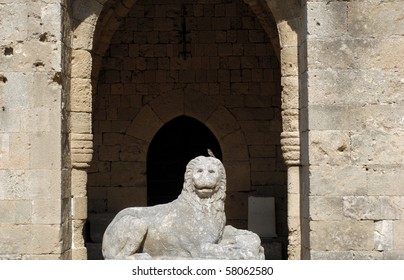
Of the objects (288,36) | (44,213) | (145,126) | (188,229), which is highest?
(288,36)

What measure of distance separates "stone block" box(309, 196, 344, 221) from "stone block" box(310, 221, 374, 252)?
0.06 m

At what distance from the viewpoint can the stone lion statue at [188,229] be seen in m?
7.13

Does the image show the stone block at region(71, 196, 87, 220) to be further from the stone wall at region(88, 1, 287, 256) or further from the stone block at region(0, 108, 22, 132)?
the stone wall at region(88, 1, 287, 256)

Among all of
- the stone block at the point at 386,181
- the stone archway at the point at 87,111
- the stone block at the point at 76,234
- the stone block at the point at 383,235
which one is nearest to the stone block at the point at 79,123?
the stone archway at the point at 87,111

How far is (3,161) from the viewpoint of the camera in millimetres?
7633

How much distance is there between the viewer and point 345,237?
760cm

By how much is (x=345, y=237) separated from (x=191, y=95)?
196 inches

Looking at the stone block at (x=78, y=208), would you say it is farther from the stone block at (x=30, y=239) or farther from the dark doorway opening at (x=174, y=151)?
the dark doorway opening at (x=174, y=151)

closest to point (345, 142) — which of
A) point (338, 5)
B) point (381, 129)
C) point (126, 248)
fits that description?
point (381, 129)

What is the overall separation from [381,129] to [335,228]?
1009 mm

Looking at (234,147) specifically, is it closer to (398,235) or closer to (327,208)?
(327,208)

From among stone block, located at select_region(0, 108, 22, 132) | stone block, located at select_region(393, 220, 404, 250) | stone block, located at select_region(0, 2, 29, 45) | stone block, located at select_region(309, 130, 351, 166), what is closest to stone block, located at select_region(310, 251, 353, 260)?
stone block, located at select_region(393, 220, 404, 250)

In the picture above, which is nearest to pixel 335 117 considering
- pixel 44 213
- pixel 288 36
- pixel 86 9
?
pixel 288 36

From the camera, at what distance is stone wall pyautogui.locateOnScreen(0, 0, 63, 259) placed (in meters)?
7.58
